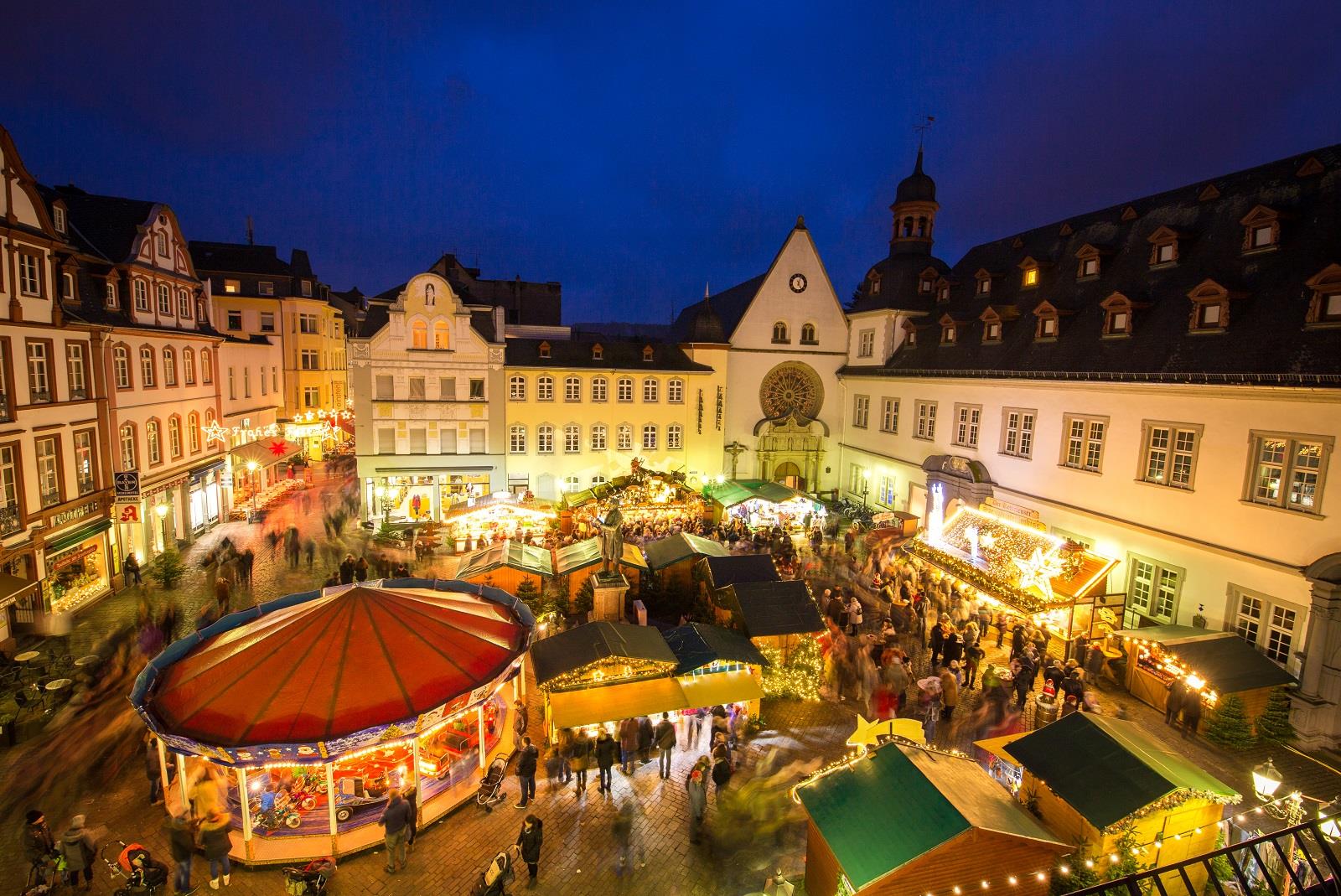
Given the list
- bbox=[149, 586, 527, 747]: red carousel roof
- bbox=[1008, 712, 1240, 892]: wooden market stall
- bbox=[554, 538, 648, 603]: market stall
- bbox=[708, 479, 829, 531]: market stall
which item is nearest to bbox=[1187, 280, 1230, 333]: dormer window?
bbox=[1008, 712, 1240, 892]: wooden market stall

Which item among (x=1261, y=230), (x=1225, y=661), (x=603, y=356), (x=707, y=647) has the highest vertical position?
(x=1261, y=230)

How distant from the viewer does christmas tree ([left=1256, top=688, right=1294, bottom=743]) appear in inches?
571

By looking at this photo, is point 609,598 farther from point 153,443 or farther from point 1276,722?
point 153,443

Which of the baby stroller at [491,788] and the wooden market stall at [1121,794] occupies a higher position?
the wooden market stall at [1121,794]

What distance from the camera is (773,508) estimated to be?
1137 inches

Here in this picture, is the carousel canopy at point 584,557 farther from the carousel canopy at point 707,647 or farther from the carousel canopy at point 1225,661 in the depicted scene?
the carousel canopy at point 1225,661

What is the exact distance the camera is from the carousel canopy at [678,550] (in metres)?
20.6

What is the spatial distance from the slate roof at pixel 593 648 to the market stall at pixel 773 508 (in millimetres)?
14431

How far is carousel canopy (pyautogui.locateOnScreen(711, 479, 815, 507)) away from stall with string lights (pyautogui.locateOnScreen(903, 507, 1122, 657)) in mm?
8703

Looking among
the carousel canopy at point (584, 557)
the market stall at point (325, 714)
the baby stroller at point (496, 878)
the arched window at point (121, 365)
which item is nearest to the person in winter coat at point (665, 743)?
the market stall at point (325, 714)

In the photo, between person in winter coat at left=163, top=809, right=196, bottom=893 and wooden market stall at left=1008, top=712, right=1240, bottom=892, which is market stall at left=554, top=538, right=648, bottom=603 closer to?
person in winter coat at left=163, top=809, right=196, bottom=893

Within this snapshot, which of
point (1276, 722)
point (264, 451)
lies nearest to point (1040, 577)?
point (1276, 722)

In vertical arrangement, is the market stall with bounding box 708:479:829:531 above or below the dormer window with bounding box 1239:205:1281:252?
below

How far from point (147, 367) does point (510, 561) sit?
1544cm
